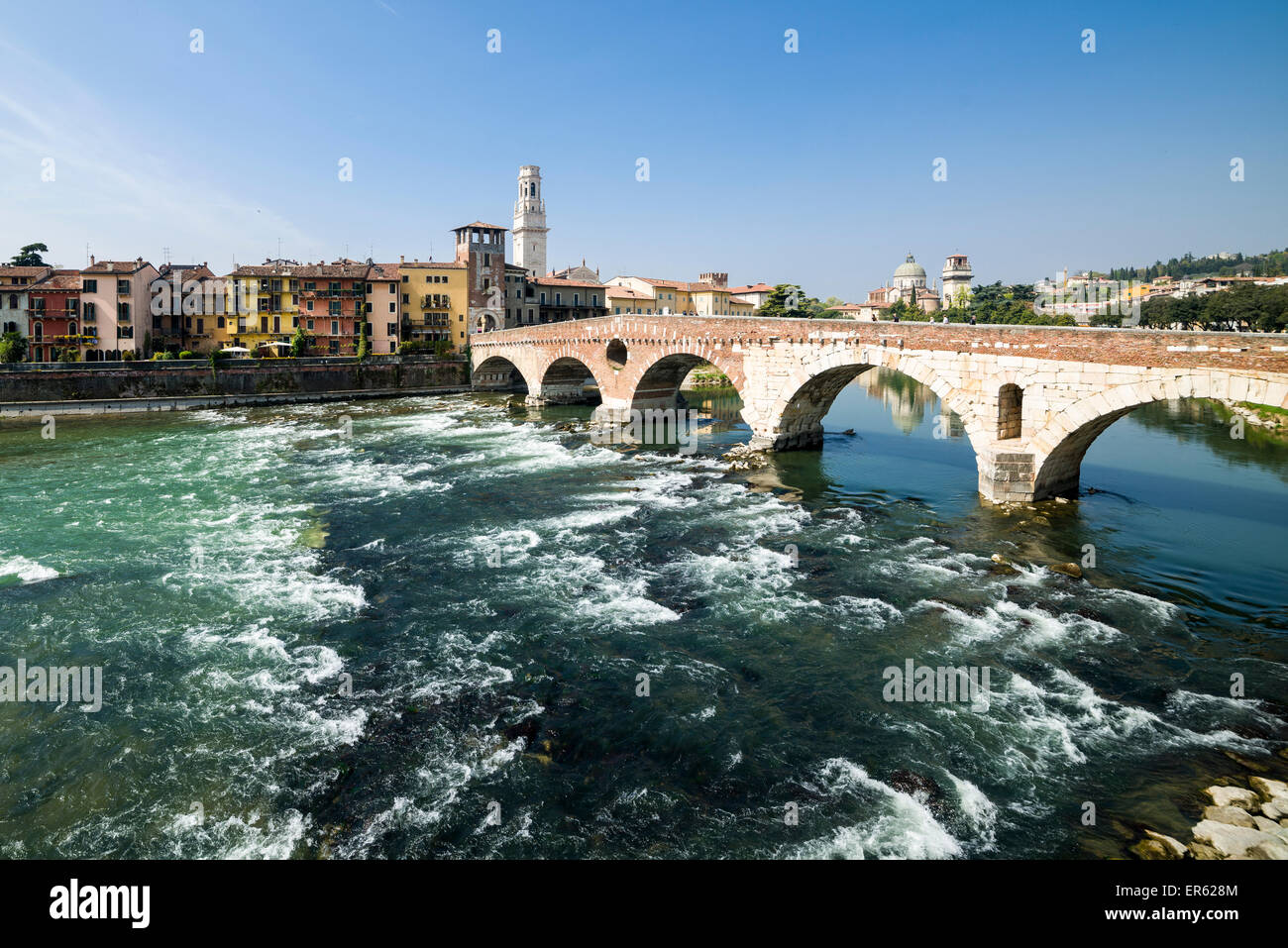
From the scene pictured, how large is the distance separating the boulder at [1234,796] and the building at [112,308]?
72.4 metres

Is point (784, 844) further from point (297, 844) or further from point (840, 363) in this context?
point (840, 363)

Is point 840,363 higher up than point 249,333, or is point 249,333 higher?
point 249,333

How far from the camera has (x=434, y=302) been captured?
7606cm

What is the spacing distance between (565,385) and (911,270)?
134 metres

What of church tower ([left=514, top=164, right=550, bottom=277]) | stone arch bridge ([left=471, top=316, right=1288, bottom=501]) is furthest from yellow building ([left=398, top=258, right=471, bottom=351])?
stone arch bridge ([left=471, top=316, right=1288, bottom=501])

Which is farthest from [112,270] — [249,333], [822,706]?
[822,706]

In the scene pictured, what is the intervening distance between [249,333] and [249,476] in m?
46.3

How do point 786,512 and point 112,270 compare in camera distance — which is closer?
point 786,512

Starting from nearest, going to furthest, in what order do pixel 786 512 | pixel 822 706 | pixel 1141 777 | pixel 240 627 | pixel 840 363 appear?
pixel 1141 777, pixel 822 706, pixel 240 627, pixel 786 512, pixel 840 363

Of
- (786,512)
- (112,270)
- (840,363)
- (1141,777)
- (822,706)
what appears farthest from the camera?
(112,270)

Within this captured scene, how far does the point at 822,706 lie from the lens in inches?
481

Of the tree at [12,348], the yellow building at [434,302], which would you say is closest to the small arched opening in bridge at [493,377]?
the yellow building at [434,302]

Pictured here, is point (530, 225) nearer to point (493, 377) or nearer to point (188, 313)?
point (493, 377)

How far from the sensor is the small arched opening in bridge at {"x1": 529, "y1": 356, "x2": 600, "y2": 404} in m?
53.8
